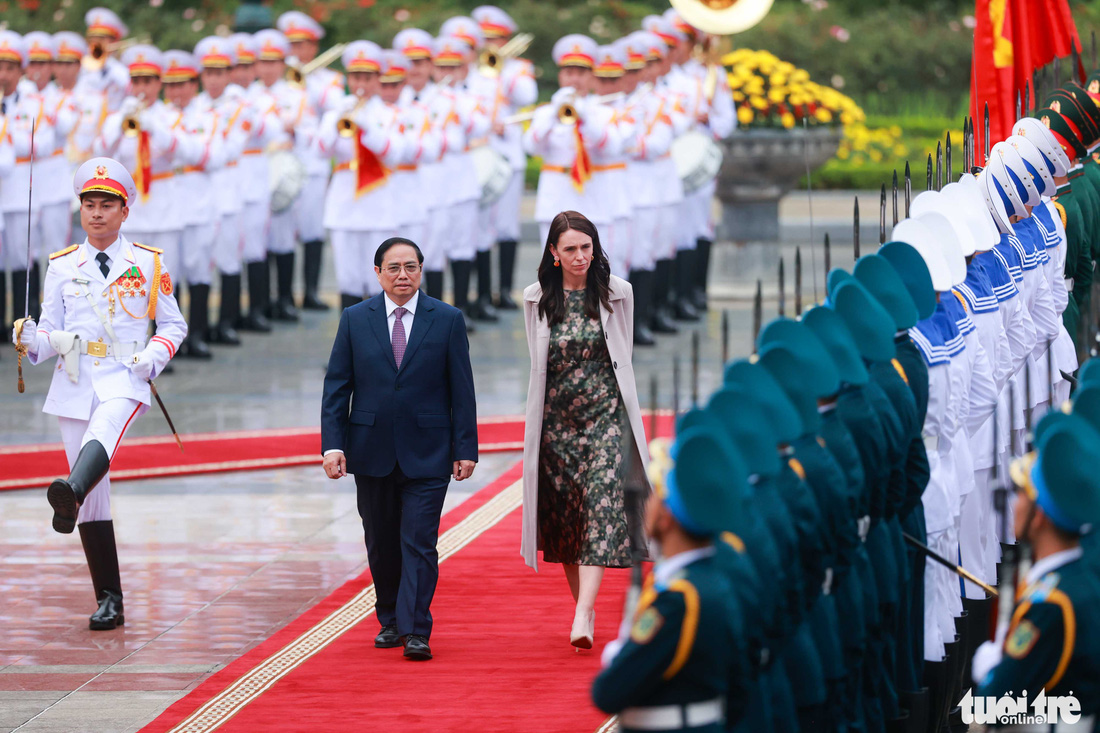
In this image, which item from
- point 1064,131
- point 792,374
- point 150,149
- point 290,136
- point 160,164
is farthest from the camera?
point 290,136

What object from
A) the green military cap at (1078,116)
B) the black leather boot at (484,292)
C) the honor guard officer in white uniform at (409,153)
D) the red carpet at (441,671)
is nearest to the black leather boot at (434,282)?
the honor guard officer in white uniform at (409,153)

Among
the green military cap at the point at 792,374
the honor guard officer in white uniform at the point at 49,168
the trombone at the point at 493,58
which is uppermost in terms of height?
the trombone at the point at 493,58

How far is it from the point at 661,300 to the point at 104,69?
14.8 ft

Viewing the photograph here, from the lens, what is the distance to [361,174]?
40.9ft

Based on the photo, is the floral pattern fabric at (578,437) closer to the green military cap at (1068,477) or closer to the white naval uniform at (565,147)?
the green military cap at (1068,477)

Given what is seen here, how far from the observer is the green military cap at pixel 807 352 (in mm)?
4473

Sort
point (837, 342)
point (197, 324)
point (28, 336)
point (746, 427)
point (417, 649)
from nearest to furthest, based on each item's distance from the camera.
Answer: point (746, 427) < point (837, 342) < point (417, 649) < point (28, 336) < point (197, 324)

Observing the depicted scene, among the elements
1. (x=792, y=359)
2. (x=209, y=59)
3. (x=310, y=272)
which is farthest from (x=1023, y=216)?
(x=310, y=272)

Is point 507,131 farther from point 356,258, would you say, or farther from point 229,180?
point 356,258

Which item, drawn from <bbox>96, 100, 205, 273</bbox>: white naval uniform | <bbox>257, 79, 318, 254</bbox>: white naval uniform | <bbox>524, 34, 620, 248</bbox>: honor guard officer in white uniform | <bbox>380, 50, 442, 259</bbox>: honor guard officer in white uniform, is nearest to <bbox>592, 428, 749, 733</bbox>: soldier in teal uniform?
<bbox>524, 34, 620, 248</bbox>: honor guard officer in white uniform

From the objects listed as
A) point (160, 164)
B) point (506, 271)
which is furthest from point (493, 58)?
point (160, 164)

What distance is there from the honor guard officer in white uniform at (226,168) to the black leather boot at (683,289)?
3.33m

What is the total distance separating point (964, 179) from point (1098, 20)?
18.5m

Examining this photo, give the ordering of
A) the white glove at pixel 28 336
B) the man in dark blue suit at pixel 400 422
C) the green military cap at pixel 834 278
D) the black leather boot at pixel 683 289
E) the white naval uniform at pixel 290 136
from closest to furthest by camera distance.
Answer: the green military cap at pixel 834 278, the man in dark blue suit at pixel 400 422, the white glove at pixel 28 336, the white naval uniform at pixel 290 136, the black leather boot at pixel 683 289
